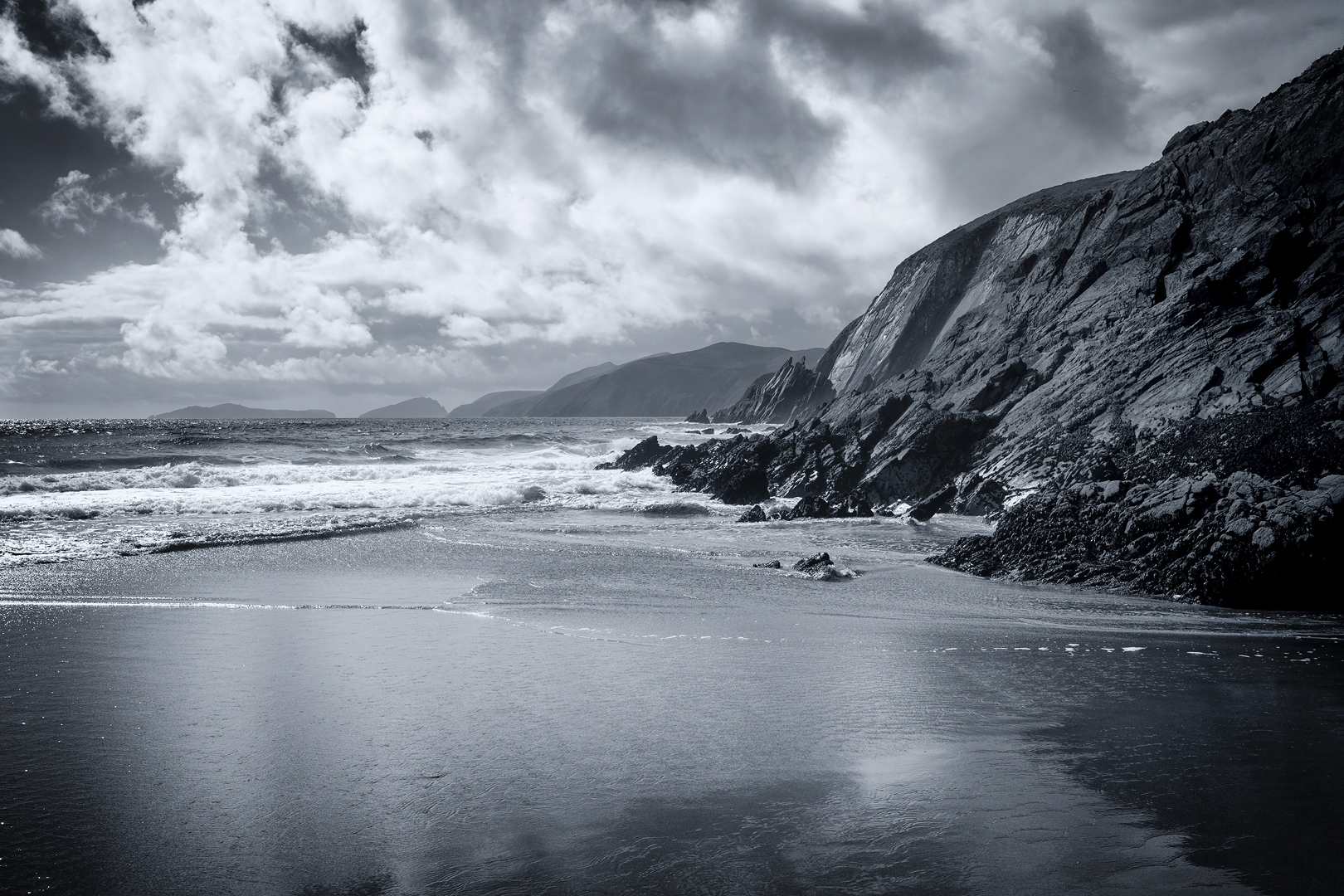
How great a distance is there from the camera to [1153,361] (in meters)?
23.3

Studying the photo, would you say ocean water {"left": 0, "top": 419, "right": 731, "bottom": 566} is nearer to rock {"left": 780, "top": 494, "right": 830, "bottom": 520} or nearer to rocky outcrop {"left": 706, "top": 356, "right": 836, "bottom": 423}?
rock {"left": 780, "top": 494, "right": 830, "bottom": 520}

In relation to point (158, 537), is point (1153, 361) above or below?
above

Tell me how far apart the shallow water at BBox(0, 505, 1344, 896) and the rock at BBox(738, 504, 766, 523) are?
1224 cm

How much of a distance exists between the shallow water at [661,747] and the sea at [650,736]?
3 centimetres

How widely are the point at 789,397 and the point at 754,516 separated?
327ft

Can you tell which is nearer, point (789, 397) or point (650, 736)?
point (650, 736)

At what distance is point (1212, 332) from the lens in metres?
22.5

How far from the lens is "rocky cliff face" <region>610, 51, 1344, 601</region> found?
60.3ft

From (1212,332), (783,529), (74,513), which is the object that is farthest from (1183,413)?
(74,513)

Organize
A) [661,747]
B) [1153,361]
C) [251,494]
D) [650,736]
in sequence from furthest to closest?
[251,494], [1153,361], [650,736], [661,747]

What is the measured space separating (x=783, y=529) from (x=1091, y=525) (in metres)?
8.92

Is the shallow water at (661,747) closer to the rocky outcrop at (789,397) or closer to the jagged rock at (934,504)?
the jagged rock at (934,504)

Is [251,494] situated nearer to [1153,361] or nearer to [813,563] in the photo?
[813,563]

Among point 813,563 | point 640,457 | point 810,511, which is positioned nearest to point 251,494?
point 810,511
